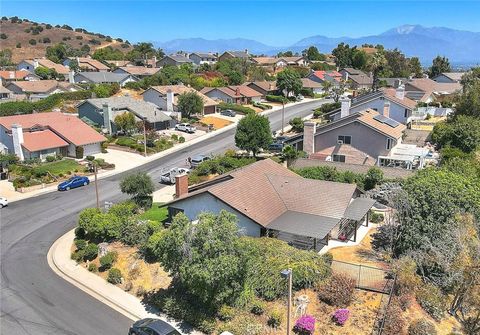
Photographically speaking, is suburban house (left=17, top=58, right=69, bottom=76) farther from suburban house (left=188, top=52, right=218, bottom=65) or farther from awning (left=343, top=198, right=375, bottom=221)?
awning (left=343, top=198, right=375, bottom=221)

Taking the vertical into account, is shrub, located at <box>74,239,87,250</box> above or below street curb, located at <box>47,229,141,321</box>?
above

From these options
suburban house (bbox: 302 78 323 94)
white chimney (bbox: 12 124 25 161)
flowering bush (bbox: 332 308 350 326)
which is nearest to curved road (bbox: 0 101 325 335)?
flowering bush (bbox: 332 308 350 326)

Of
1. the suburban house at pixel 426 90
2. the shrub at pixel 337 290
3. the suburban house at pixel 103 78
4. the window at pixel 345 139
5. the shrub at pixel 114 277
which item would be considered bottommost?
the shrub at pixel 114 277

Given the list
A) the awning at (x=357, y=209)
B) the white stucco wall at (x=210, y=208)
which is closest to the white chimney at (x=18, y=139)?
the white stucco wall at (x=210, y=208)

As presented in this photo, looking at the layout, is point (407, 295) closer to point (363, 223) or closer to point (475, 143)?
point (363, 223)

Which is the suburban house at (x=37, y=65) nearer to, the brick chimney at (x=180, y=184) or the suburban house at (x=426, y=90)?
the suburban house at (x=426, y=90)
